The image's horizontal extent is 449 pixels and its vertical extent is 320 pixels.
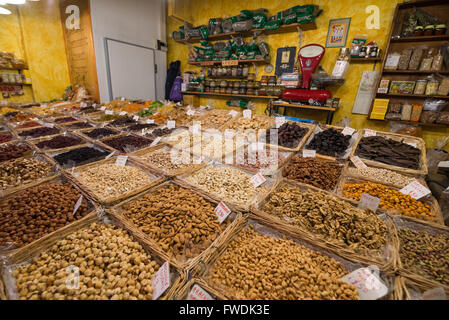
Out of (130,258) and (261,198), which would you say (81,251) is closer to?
(130,258)

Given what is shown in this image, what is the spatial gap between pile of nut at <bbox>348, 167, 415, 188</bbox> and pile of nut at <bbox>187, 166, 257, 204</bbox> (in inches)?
36.5

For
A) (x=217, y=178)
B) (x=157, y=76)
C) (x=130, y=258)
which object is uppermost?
(x=157, y=76)

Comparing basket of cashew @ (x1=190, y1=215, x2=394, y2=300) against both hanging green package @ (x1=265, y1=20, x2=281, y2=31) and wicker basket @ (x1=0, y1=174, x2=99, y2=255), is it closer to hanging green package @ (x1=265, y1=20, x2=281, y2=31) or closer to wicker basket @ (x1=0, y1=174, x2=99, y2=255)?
wicker basket @ (x1=0, y1=174, x2=99, y2=255)

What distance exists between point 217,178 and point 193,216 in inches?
20.0

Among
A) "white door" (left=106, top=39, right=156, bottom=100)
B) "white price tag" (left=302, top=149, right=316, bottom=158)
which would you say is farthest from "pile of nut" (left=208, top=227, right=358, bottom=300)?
"white door" (left=106, top=39, right=156, bottom=100)

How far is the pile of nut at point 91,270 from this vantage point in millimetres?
797

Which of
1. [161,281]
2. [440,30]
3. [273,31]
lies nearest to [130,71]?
[273,31]

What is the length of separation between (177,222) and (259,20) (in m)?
4.32

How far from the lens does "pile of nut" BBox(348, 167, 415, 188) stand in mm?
1600

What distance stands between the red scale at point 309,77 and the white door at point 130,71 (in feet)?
13.3

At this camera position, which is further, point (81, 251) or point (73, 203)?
point (73, 203)

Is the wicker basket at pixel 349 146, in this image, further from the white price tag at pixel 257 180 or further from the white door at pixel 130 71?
the white door at pixel 130 71

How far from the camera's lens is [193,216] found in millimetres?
1180

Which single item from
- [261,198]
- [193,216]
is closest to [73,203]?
[193,216]
